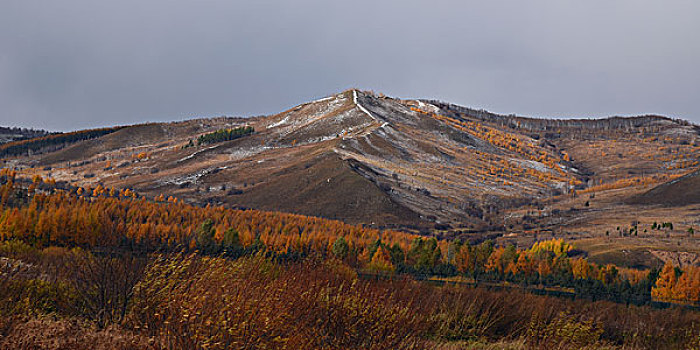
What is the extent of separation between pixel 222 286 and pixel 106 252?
5020 millimetres

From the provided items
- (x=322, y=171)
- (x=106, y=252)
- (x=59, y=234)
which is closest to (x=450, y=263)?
(x=59, y=234)

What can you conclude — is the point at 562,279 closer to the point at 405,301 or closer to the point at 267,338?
Result: the point at 405,301

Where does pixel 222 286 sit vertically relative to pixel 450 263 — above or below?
above

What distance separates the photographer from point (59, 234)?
81.1 metres

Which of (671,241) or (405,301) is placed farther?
(671,241)

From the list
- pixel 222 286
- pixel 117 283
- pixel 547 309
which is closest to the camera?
pixel 222 286

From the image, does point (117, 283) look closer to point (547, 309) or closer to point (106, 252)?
point (106, 252)

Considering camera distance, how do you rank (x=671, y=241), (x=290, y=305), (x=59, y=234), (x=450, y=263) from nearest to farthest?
(x=290, y=305), (x=59, y=234), (x=450, y=263), (x=671, y=241)

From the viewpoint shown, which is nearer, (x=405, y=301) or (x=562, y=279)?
(x=405, y=301)

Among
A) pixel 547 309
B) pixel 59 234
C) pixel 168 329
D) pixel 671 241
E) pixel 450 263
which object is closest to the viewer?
pixel 168 329

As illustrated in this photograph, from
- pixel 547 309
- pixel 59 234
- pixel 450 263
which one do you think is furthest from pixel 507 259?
pixel 547 309

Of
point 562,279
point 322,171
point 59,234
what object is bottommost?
point 562,279

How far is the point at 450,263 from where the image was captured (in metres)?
94.4

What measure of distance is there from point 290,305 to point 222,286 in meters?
1.57
